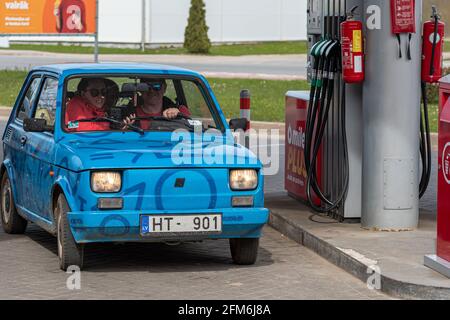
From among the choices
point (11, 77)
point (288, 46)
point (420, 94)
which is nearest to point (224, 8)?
point (288, 46)

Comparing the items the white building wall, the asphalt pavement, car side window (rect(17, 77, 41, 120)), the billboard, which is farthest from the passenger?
the white building wall

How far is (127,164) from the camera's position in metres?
8.55

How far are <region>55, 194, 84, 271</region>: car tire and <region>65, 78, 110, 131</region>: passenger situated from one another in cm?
88

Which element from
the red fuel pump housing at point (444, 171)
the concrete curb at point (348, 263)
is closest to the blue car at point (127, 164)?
the concrete curb at point (348, 263)

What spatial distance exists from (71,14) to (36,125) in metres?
18.9

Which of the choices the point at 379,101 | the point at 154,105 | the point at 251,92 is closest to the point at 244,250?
the point at 154,105

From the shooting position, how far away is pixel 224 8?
53531 mm

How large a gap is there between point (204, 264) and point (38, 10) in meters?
20.3

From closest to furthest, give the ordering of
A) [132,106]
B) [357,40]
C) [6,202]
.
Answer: [132,106] → [357,40] → [6,202]

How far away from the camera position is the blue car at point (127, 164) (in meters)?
8.52

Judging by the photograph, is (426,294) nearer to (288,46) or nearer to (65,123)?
(65,123)

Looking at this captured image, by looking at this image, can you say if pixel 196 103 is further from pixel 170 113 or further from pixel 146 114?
pixel 146 114

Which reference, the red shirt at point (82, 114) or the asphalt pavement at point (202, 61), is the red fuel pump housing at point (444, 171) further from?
the asphalt pavement at point (202, 61)

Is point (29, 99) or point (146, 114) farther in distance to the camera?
point (29, 99)
